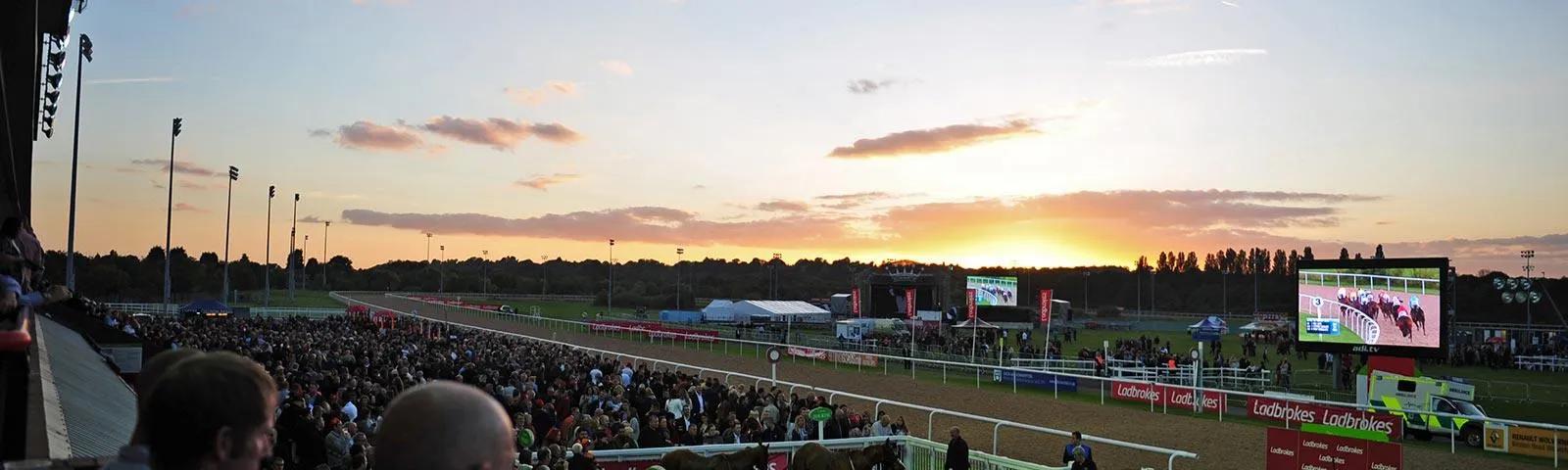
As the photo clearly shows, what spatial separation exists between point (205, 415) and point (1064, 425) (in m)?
21.8

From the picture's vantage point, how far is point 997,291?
63031mm

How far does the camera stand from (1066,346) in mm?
56875

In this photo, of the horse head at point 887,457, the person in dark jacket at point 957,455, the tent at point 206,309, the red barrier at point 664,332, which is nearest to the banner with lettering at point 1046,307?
the red barrier at point 664,332

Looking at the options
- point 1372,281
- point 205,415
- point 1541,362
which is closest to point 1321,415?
point 1372,281

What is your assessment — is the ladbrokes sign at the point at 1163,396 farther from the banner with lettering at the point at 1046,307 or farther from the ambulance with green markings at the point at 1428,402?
the banner with lettering at the point at 1046,307

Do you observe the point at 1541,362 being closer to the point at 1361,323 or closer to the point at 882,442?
the point at 1361,323

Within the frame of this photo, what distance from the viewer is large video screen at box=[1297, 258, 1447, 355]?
22.6 m

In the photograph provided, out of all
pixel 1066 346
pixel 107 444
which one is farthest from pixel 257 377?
pixel 1066 346

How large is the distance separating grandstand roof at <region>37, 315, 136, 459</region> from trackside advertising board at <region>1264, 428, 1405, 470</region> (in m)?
12.1

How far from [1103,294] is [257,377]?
555ft

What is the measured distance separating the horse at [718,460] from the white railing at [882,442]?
352mm

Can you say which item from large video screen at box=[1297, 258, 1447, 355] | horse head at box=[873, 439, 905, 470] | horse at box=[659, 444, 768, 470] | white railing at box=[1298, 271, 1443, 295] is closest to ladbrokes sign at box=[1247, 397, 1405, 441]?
large video screen at box=[1297, 258, 1447, 355]

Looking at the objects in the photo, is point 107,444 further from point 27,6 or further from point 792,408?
point 792,408

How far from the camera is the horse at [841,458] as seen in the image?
30.3 ft
